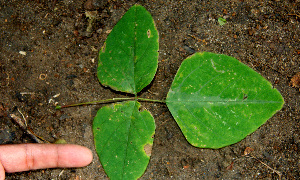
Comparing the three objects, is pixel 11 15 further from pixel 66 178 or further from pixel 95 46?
pixel 66 178

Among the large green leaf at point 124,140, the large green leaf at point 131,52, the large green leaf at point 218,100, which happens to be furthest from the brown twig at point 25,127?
the large green leaf at point 218,100

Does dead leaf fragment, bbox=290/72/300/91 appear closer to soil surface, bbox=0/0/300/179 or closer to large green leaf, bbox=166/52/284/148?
soil surface, bbox=0/0/300/179

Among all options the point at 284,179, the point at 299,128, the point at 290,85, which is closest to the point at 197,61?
the point at 290,85

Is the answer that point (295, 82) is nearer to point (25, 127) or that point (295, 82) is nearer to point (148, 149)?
point (148, 149)

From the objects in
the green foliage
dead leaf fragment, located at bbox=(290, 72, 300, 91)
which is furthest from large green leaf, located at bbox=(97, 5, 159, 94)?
dead leaf fragment, located at bbox=(290, 72, 300, 91)

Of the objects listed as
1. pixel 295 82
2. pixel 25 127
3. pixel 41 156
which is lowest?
pixel 41 156

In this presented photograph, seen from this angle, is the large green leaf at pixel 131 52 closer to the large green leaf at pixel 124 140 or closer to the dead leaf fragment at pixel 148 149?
the large green leaf at pixel 124 140

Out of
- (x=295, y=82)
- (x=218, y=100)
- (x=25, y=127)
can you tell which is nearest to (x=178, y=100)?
(x=218, y=100)

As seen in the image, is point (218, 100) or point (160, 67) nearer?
point (218, 100)
